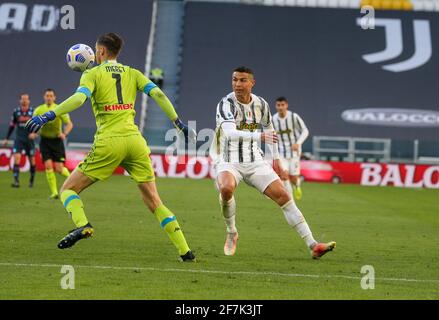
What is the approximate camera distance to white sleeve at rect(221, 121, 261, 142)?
1035 centimetres

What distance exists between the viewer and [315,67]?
37.6 m

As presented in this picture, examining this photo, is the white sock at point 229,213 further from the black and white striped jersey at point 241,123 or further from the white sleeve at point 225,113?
the white sleeve at point 225,113

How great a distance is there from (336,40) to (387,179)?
27.1 feet

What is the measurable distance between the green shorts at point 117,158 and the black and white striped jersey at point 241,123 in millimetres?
1265

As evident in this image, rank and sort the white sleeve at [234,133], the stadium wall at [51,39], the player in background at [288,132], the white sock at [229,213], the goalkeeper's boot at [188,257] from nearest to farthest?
the goalkeeper's boot at [188,257], the white sleeve at [234,133], the white sock at [229,213], the player in background at [288,132], the stadium wall at [51,39]

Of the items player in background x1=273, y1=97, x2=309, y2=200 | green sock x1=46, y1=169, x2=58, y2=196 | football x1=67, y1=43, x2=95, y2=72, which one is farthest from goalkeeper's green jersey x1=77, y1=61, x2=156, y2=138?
player in background x1=273, y1=97, x2=309, y2=200

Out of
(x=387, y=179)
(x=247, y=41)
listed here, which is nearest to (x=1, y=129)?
(x=247, y=41)

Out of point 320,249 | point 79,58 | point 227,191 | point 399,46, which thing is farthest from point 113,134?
point 399,46

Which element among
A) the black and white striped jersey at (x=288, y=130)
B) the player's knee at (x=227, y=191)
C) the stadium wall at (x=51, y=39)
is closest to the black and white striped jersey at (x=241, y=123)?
the player's knee at (x=227, y=191)

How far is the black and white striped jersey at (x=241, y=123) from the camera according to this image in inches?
420

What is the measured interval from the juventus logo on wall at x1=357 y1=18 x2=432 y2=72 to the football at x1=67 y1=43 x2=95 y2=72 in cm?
2874

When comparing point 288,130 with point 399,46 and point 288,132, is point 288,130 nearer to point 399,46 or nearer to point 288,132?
point 288,132

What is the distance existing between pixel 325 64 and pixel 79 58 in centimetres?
2832

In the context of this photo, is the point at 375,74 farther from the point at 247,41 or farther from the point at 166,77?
the point at 166,77
